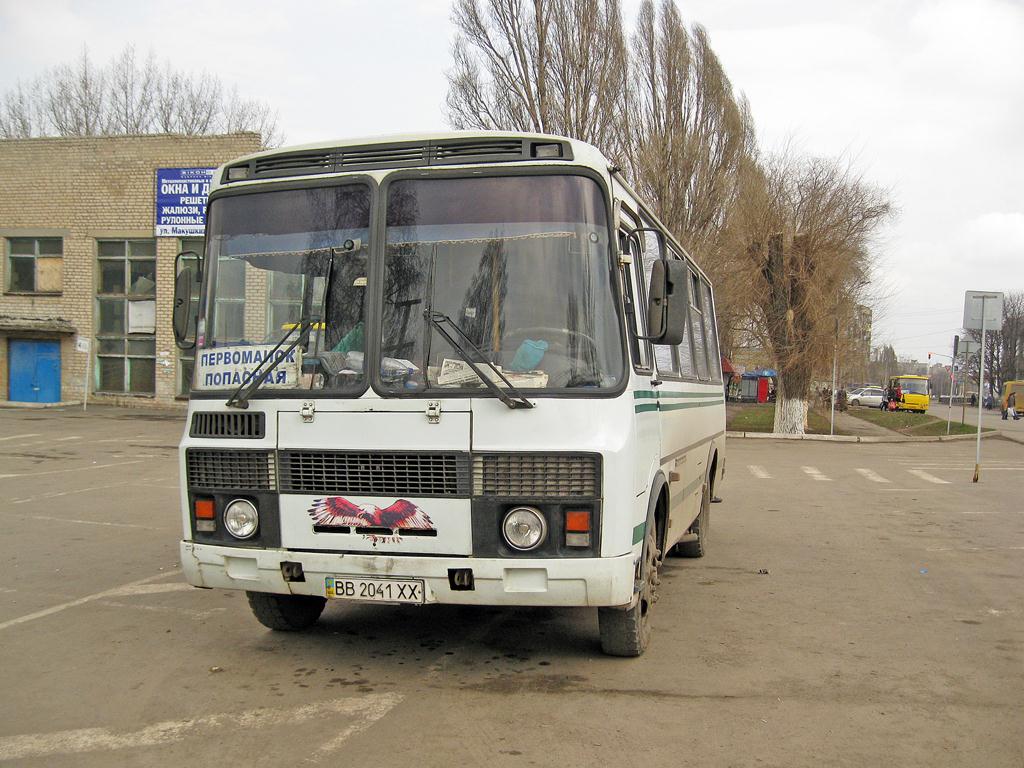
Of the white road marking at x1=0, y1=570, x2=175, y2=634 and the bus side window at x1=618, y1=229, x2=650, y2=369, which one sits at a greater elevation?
the bus side window at x1=618, y1=229, x2=650, y2=369

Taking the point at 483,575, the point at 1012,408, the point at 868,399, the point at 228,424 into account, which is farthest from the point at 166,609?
the point at 868,399

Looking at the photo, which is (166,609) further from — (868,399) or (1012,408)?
A: (868,399)

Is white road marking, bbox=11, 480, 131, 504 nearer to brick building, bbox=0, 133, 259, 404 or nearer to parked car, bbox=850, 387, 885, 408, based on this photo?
brick building, bbox=0, 133, 259, 404

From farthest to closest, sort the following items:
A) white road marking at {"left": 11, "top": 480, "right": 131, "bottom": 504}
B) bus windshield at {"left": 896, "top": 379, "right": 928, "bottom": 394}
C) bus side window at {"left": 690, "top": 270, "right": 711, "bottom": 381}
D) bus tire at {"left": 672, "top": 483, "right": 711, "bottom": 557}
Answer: bus windshield at {"left": 896, "top": 379, "right": 928, "bottom": 394}
white road marking at {"left": 11, "top": 480, "right": 131, "bottom": 504}
bus tire at {"left": 672, "top": 483, "right": 711, "bottom": 557}
bus side window at {"left": 690, "top": 270, "right": 711, "bottom": 381}

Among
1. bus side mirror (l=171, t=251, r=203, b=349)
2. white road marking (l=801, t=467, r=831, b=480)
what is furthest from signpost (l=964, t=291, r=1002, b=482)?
bus side mirror (l=171, t=251, r=203, b=349)

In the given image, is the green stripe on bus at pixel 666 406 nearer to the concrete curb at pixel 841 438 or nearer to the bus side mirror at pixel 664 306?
the bus side mirror at pixel 664 306

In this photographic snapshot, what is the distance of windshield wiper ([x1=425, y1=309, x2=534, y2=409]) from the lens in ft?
16.2

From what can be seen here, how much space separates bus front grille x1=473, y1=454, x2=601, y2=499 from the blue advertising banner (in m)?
28.7

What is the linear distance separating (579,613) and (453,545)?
7.31 ft

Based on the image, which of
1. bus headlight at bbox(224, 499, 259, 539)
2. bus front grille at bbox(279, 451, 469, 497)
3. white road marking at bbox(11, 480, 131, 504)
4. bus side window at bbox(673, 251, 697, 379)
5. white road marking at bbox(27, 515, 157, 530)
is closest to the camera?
bus front grille at bbox(279, 451, 469, 497)

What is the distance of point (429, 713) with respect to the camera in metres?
4.79

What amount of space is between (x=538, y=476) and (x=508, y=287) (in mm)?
1002

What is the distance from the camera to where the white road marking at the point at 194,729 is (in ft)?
14.3

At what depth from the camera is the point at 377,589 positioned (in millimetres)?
5117
